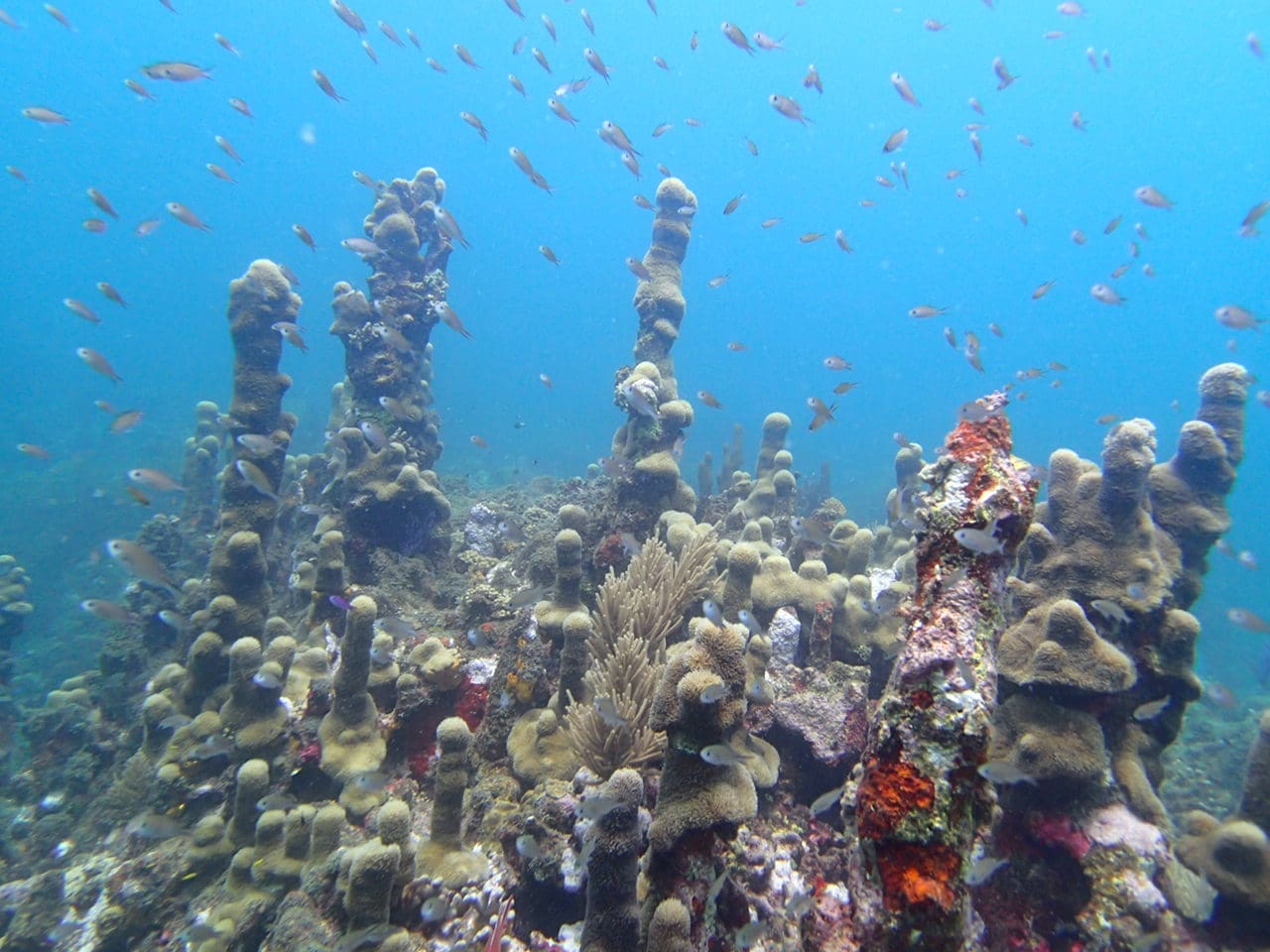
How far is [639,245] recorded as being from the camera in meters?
150

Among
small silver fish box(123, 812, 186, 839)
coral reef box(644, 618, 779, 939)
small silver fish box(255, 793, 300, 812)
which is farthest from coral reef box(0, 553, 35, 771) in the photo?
coral reef box(644, 618, 779, 939)

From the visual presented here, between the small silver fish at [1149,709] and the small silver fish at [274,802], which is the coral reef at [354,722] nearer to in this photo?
the small silver fish at [274,802]

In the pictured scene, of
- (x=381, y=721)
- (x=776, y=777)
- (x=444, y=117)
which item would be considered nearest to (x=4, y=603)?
(x=381, y=721)

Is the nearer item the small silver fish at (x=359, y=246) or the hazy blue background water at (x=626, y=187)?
the small silver fish at (x=359, y=246)

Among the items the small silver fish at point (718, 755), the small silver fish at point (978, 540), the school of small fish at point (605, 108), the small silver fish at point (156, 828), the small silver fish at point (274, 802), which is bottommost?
the small silver fish at point (156, 828)

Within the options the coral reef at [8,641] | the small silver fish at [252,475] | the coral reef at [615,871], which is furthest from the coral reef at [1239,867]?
the coral reef at [8,641]

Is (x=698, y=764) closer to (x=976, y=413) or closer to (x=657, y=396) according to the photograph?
(x=976, y=413)

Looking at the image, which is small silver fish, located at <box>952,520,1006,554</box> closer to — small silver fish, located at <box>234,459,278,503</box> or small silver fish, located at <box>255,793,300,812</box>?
small silver fish, located at <box>255,793,300,812</box>

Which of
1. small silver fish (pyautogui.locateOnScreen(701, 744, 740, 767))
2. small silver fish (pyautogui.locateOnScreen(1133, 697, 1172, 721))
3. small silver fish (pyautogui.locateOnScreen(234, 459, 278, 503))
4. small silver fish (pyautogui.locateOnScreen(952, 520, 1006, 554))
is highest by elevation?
small silver fish (pyautogui.locateOnScreen(234, 459, 278, 503))

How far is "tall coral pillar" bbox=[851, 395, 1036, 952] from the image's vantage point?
6.97ft

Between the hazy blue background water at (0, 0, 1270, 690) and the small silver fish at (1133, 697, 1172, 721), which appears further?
the hazy blue background water at (0, 0, 1270, 690)

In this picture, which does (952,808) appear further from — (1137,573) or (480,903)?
(1137,573)

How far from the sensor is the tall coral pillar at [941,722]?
2123 millimetres

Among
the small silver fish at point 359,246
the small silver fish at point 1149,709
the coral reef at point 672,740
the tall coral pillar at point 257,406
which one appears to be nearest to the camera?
the coral reef at point 672,740
